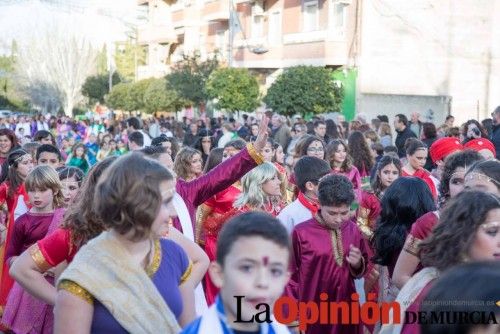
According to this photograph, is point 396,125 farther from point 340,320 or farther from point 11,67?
point 11,67

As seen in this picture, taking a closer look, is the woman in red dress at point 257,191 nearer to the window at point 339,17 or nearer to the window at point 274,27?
the window at point 339,17

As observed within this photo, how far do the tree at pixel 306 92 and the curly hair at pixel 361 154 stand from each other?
13.1 m

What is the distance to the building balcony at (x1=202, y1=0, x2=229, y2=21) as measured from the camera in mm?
39781

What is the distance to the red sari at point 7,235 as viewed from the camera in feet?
20.6

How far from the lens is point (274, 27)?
113 ft

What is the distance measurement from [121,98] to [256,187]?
135ft

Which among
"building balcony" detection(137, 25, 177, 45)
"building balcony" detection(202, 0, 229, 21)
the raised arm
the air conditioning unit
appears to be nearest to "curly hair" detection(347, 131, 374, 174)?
the raised arm

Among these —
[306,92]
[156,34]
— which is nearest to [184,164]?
[306,92]

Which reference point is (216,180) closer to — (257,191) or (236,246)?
(257,191)

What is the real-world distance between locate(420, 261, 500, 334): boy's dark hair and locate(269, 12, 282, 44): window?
104 feet

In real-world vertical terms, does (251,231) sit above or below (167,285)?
above

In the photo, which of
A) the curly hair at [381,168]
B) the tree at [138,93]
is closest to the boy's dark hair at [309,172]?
the curly hair at [381,168]

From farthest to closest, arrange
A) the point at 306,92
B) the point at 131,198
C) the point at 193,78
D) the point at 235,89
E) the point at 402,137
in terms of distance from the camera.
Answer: the point at 193,78
the point at 235,89
the point at 306,92
the point at 402,137
the point at 131,198

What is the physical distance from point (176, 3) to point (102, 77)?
36.8 feet
